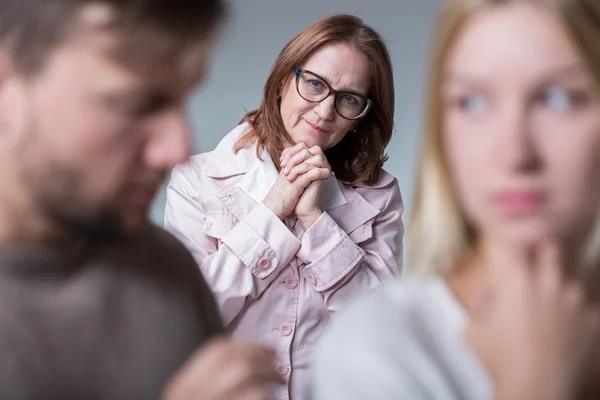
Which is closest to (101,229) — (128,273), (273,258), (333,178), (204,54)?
(128,273)

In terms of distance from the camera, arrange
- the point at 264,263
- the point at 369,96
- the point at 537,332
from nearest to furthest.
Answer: the point at 537,332
the point at 264,263
the point at 369,96

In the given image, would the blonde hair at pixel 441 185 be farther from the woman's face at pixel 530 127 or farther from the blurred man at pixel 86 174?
the blurred man at pixel 86 174

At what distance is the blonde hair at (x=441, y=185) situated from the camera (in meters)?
0.56

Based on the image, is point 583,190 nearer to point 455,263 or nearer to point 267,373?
point 455,263

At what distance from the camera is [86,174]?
52cm

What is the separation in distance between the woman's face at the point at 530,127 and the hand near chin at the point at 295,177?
→ 537 mm

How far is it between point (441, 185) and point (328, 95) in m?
0.53

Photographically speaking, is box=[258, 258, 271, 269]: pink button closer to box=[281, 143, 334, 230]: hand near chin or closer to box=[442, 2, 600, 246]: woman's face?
box=[281, 143, 334, 230]: hand near chin

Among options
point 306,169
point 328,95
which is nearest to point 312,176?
point 306,169

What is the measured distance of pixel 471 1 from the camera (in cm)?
57

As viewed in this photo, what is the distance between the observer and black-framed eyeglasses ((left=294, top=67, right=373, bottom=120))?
1.12 meters

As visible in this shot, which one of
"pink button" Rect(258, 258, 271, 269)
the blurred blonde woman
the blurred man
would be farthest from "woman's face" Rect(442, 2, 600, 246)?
"pink button" Rect(258, 258, 271, 269)

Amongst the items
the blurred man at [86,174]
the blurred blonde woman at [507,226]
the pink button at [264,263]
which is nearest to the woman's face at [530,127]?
the blurred blonde woman at [507,226]

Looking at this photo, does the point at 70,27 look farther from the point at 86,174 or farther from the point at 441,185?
the point at 441,185
